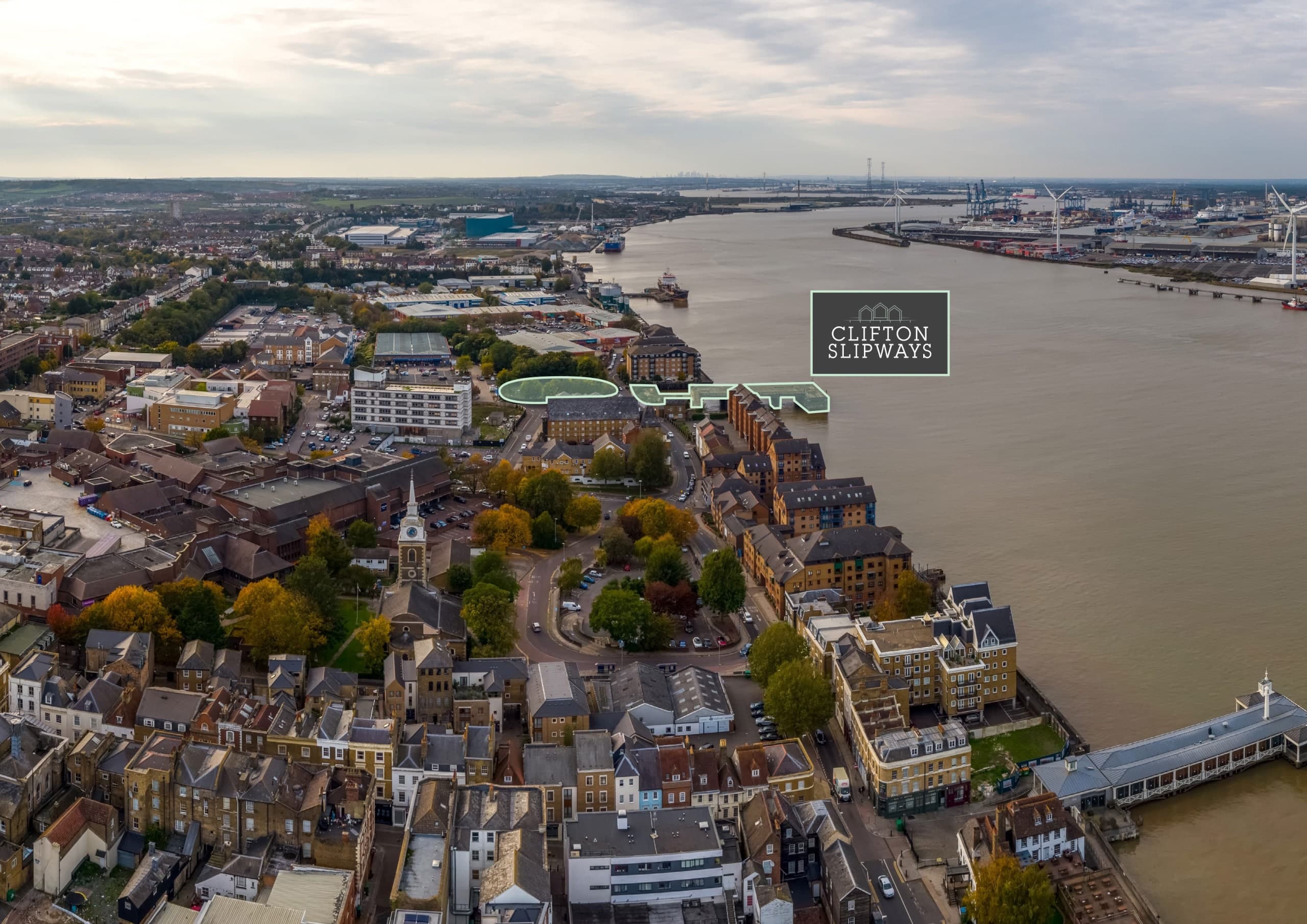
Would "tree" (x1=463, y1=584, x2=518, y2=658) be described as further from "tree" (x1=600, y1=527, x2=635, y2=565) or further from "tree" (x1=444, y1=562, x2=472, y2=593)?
"tree" (x1=600, y1=527, x2=635, y2=565)

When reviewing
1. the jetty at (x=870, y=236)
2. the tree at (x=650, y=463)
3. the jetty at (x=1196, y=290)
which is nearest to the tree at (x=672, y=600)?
the tree at (x=650, y=463)

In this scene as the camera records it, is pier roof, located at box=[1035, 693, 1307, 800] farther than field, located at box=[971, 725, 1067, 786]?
No

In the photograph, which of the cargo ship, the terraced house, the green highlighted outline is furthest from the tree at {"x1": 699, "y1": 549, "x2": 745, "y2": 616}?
the cargo ship

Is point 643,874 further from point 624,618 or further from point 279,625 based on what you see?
point 279,625

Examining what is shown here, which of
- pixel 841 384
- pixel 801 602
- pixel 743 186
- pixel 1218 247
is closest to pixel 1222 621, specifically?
pixel 801 602

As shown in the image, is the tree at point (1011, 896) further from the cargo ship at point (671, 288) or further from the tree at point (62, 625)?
the cargo ship at point (671, 288)

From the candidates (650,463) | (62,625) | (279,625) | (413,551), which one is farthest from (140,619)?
(650,463)

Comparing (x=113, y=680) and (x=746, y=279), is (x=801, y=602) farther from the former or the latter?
(x=746, y=279)
